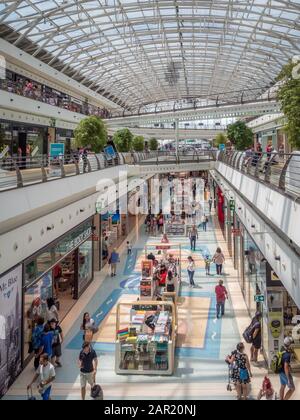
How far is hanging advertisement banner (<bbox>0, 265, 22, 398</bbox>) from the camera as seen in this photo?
29.2 ft

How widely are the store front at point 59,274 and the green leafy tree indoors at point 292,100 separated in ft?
22.0

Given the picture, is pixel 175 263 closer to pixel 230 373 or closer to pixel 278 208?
pixel 230 373

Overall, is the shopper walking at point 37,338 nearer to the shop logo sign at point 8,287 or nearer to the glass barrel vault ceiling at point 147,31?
the shop logo sign at point 8,287

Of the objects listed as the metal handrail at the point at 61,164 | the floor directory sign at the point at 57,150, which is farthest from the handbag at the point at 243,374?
the floor directory sign at the point at 57,150

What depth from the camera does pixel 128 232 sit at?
3002 centimetres

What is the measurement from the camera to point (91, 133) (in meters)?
20.6

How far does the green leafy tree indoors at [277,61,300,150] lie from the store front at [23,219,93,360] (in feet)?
22.0

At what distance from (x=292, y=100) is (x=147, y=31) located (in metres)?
31.7

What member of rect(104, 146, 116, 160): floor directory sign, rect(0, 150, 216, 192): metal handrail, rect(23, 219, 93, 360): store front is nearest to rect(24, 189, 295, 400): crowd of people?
rect(23, 219, 93, 360): store front

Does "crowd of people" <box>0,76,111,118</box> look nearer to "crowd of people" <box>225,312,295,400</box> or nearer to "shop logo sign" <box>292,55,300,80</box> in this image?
"shop logo sign" <box>292,55,300,80</box>

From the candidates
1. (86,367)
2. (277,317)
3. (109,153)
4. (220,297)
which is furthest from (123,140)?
(86,367)

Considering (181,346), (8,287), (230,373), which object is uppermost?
(8,287)

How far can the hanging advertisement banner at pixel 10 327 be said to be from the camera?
8.91m
